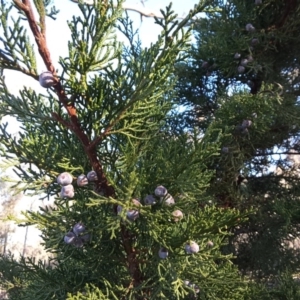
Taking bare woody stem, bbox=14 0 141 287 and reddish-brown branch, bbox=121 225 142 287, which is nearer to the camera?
bare woody stem, bbox=14 0 141 287

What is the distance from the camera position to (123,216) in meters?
1.39

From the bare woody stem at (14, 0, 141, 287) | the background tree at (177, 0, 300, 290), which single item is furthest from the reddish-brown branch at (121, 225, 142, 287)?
the background tree at (177, 0, 300, 290)

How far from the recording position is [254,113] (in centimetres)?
235

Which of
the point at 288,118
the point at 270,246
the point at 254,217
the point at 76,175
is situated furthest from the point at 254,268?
the point at 76,175

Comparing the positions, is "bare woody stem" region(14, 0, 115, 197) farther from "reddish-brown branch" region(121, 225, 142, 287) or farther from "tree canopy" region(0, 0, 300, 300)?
"reddish-brown branch" region(121, 225, 142, 287)

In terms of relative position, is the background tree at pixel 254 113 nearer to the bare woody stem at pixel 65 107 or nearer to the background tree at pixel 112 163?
the background tree at pixel 112 163

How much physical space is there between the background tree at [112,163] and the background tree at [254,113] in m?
0.77

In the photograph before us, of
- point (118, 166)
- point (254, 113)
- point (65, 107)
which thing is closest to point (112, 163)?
point (118, 166)

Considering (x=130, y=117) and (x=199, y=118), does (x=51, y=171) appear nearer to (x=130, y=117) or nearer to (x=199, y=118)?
(x=130, y=117)

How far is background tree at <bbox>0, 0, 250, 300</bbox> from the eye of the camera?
54.5 inches

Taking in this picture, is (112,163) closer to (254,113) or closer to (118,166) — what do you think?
(118,166)

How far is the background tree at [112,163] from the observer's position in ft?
4.54

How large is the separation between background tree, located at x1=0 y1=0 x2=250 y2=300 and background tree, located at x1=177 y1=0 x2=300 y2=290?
77 centimetres

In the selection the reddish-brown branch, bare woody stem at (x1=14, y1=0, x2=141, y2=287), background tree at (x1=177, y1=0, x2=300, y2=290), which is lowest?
the reddish-brown branch
